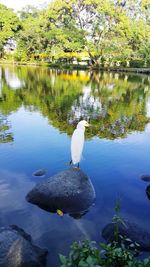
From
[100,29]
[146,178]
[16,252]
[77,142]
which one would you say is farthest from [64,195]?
[100,29]

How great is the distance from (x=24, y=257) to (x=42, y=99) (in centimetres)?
2028

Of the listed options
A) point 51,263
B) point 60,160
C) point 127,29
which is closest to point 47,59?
point 127,29

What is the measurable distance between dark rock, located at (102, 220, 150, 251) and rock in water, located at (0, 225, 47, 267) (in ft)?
5.57

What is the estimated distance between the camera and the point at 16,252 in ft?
17.3

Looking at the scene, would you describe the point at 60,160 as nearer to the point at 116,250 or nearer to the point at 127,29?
the point at 116,250

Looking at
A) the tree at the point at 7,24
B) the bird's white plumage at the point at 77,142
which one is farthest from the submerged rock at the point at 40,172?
the tree at the point at 7,24

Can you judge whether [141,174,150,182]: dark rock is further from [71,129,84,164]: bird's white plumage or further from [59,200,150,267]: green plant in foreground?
[59,200,150,267]: green plant in foreground

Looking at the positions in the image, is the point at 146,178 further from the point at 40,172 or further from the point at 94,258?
the point at 94,258

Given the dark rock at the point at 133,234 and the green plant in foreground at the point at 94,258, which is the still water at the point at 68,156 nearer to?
the dark rock at the point at 133,234

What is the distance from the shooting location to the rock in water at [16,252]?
5.14m

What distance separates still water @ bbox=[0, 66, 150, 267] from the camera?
748 centimetres

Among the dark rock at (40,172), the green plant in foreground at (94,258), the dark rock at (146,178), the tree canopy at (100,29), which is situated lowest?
the dark rock at (146,178)

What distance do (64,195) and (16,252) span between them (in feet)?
9.29

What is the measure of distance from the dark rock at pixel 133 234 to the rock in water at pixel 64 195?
4.29 ft
